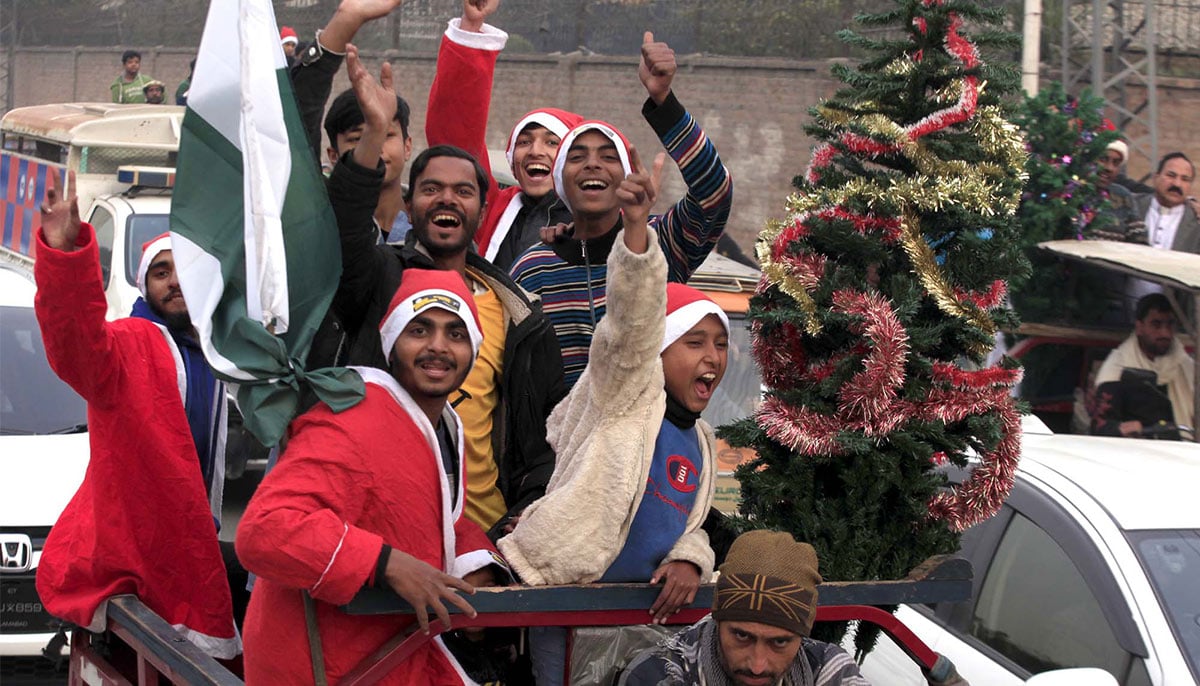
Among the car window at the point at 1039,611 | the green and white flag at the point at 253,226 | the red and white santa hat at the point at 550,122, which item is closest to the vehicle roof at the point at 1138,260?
the car window at the point at 1039,611

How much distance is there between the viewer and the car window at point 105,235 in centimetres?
1023

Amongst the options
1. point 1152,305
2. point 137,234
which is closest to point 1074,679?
point 1152,305

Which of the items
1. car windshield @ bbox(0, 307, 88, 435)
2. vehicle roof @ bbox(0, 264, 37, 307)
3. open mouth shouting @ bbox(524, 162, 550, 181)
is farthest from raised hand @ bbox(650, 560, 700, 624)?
vehicle roof @ bbox(0, 264, 37, 307)

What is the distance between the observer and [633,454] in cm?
321

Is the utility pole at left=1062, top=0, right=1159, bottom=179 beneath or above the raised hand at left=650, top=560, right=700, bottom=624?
above

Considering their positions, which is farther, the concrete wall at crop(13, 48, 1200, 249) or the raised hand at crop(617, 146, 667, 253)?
the concrete wall at crop(13, 48, 1200, 249)

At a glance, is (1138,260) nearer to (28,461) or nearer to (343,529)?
(28,461)

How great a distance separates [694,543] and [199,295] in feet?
3.91

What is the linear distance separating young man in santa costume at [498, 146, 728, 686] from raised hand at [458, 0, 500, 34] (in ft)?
4.96

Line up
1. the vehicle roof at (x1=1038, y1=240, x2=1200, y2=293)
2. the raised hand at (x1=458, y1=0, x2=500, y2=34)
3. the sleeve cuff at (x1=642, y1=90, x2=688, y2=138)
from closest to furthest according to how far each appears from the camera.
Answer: the sleeve cuff at (x1=642, y1=90, x2=688, y2=138)
the raised hand at (x1=458, y1=0, x2=500, y2=34)
the vehicle roof at (x1=1038, y1=240, x2=1200, y2=293)

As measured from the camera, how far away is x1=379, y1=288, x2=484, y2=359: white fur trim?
315 centimetres

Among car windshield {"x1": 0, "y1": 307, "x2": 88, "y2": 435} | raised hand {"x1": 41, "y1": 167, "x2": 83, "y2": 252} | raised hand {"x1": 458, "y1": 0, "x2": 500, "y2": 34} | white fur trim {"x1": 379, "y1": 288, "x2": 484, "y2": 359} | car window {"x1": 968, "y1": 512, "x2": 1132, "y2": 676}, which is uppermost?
raised hand {"x1": 458, "y1": 0, "x2": 500, "y2": 34}

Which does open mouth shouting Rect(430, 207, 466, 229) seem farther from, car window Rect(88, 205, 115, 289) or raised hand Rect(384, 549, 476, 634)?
car window Rect(88, 205, 115, 289)

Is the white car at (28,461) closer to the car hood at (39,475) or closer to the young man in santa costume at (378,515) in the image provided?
the car hood at (39,475)
